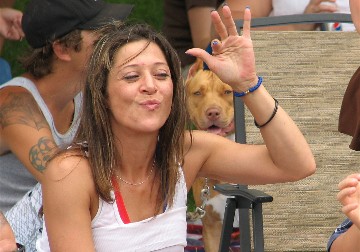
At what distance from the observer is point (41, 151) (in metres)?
3.65

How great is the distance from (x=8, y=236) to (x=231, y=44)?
0.88 meters

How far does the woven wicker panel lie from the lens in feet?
13.3

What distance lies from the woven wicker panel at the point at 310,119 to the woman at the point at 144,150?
0.79 meters

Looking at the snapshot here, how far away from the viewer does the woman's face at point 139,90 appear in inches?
121

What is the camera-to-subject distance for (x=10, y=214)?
11.6 ft

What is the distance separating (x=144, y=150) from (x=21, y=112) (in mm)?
760

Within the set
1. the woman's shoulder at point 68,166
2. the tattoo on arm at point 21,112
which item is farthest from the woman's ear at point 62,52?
the woman's shoulder at point 68,166

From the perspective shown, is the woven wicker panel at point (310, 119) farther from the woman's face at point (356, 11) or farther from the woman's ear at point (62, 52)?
the woman's face at point (356, 11)

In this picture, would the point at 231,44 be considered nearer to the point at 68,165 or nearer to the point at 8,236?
the point at 68,165

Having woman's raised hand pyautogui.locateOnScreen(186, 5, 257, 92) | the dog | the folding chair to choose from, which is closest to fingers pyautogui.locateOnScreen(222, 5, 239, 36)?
woman's raised hand pyautogui.locateOnScreen(186, 5, 257, 92)

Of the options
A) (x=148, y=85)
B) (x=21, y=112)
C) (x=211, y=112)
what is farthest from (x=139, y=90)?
(x=211, y=112)

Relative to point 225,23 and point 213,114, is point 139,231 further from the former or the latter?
point 213,114

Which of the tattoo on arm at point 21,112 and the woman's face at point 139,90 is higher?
the woman's face at point 139,90

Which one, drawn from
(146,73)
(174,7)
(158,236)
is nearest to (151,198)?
(158,236)
